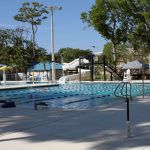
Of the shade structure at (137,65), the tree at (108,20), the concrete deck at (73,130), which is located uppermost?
the tree at (108,20)

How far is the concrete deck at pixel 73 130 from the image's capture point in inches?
268

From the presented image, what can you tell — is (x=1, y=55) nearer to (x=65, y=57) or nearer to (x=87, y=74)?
(x=87, y=74)

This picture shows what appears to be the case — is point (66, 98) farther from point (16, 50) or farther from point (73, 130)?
point (16, 50)

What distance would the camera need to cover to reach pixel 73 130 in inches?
324

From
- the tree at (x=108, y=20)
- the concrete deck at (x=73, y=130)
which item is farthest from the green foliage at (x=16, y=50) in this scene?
the concrete deck at (x=73, y=130)

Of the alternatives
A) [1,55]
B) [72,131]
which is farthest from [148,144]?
[1,55]

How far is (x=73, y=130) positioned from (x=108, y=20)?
32.1m

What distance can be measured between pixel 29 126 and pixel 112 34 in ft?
104

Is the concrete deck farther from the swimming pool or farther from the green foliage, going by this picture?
the green foliage

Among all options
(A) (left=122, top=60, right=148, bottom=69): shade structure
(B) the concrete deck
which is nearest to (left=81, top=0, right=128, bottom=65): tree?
(A) (left=122, top=60, right=148, bottom=69): shade structure

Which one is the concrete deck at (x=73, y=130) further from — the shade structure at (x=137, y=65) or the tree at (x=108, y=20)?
the tree at (x=108, y=20)

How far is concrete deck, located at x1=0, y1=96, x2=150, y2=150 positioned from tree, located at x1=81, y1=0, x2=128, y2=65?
27.8 metres

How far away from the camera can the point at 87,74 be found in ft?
130

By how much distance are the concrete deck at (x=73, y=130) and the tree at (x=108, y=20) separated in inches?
1096
